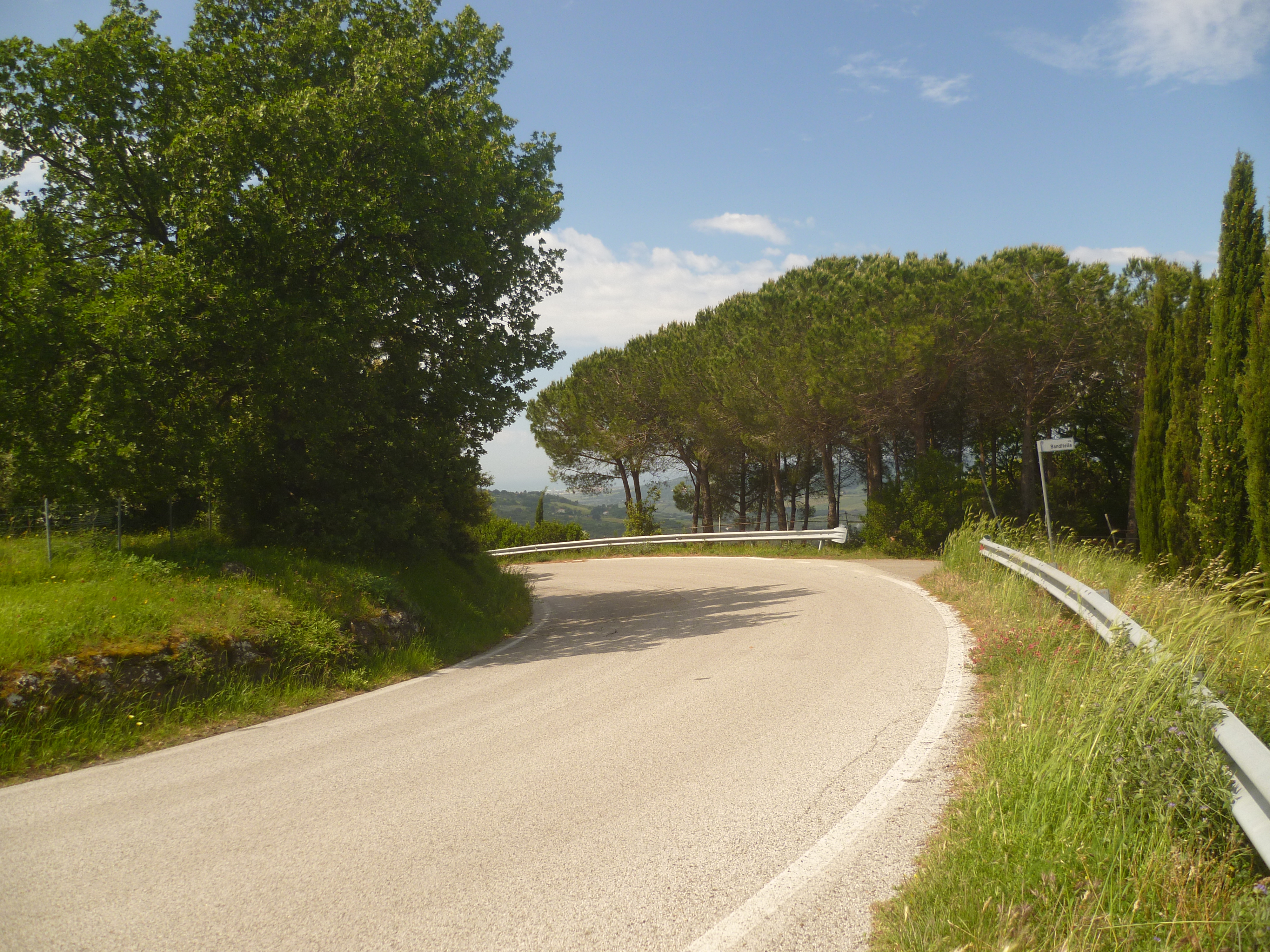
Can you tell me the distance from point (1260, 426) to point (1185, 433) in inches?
148

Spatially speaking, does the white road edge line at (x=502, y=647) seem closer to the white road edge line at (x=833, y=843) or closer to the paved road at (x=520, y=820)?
the paved road at (x=520, y=820)

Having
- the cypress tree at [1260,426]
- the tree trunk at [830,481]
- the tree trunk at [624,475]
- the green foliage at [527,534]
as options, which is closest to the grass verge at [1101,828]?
the cypress tree at [1260,426]

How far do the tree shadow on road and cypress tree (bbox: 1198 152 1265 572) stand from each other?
6.31 m

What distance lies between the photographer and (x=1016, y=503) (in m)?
28.5

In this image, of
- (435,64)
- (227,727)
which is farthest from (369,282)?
(227,727)

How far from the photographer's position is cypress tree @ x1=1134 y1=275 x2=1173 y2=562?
1419cm

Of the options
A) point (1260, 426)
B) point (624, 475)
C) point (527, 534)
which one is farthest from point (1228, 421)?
point (624, 475)

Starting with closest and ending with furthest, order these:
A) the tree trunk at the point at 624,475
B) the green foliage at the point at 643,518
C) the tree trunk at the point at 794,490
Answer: the green foliage at the point at 643,518, the tree trunk at the point at 794,490, the tree trunk at the point at 624,475

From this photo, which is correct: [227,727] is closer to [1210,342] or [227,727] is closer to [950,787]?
[950,787]

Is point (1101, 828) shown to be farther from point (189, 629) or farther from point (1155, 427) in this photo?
point (1155, 427)

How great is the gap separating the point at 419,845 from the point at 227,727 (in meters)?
3.91

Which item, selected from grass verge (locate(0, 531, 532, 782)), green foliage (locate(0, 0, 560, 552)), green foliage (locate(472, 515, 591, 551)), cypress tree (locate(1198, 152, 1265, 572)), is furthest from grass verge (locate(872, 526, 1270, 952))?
green foliage (locate(472, 515, 591, 551))

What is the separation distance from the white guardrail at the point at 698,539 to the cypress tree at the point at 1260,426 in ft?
45.8

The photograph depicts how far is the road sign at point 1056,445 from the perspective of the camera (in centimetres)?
1016
